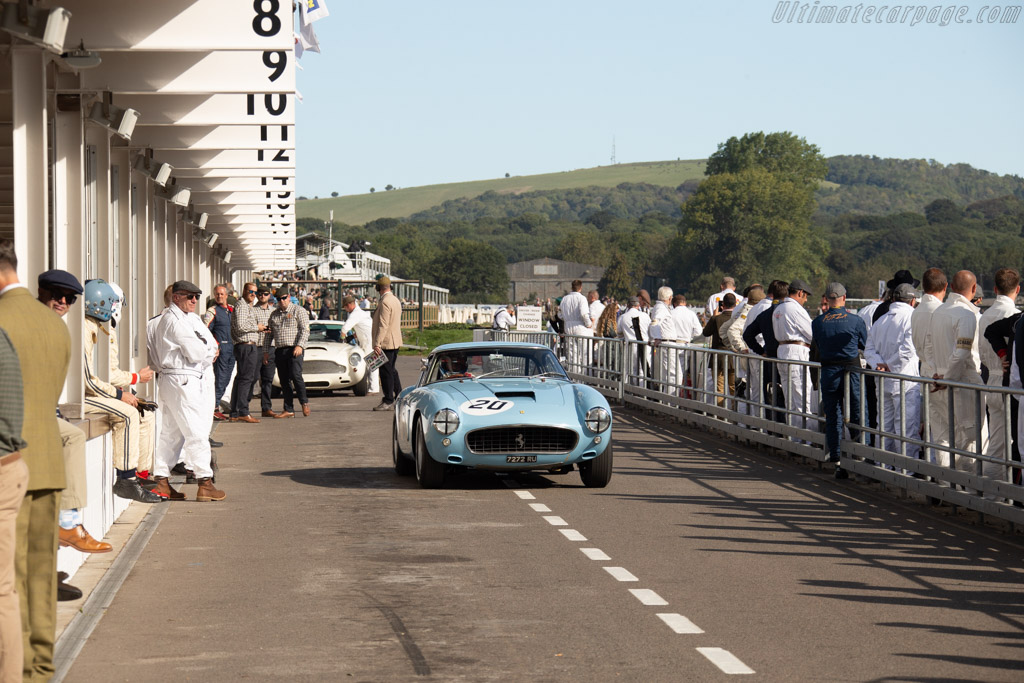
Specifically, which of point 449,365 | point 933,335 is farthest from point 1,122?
point 933,335

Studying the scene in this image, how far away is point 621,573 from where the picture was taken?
9.23 meters

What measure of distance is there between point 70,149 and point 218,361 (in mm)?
7914

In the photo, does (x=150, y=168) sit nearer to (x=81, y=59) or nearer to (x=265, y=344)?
(x=265, y=344)

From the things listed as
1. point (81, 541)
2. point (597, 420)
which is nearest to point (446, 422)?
point (597, 420)

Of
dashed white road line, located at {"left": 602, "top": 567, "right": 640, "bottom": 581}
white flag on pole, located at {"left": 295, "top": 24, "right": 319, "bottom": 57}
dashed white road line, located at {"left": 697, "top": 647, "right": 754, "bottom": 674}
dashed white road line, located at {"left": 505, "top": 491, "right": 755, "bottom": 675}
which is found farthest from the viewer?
white flag on pole, located at {"left": 295, "top": 24, "right": 319, "bottom": 57}

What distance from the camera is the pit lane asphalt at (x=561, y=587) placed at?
270 inches

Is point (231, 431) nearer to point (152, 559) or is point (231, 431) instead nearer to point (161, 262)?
point (161, 262)

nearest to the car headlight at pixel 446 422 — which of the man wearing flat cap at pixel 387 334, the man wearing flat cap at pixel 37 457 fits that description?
the man wearing flat cap at pixel 37 457

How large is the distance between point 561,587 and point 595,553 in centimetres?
128

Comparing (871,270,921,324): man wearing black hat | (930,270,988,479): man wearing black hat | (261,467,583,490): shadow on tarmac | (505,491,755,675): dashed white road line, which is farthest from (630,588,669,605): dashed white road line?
(871,270,921,324): man wearing black hat

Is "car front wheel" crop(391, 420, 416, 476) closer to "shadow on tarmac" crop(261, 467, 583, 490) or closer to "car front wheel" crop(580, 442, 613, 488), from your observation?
"shadow on tarmac" crop(261, 467, 583, 490)

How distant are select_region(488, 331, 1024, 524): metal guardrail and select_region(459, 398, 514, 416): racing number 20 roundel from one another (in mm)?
3435

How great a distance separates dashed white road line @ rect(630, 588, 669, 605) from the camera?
27.1ft

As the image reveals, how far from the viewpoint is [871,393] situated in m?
14.6
